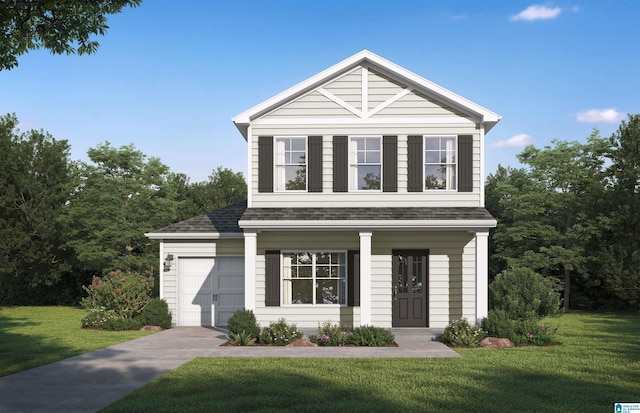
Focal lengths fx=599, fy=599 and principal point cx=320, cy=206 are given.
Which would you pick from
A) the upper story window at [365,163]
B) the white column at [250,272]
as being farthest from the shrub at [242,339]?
the upper story window at [365,163]

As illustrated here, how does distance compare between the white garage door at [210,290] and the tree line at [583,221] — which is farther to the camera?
the tree line at [583,221]

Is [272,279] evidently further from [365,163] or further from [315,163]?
[365,163]

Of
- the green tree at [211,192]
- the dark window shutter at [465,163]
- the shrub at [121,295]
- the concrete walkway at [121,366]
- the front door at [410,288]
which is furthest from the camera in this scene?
the green tree at [211,192]

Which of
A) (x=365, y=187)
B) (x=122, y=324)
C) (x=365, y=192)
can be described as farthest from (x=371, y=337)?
(x=122, y=324)

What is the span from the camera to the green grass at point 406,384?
879cm

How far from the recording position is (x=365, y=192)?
18156 millimetres

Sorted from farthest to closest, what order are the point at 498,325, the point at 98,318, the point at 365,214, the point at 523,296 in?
the point at 98,318 → the point at 523,296 → the point at 365,214 → the point at 498,325

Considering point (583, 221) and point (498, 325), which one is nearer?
point (498, 325)

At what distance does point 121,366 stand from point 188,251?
8.22 metres

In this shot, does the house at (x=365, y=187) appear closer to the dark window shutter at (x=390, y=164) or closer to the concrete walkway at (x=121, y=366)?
the dark window shutter at (x=390, y=164)

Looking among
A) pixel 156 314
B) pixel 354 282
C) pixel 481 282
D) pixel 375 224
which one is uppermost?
pixel 375 224

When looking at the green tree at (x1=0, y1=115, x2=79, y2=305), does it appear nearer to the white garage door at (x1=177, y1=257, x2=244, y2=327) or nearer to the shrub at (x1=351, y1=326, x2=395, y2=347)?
the white garage door at (x1=177, y1=257, x2=244, y2=327)

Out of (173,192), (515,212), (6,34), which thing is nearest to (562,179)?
(515,212)

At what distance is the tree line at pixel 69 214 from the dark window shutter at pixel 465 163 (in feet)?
56.1
